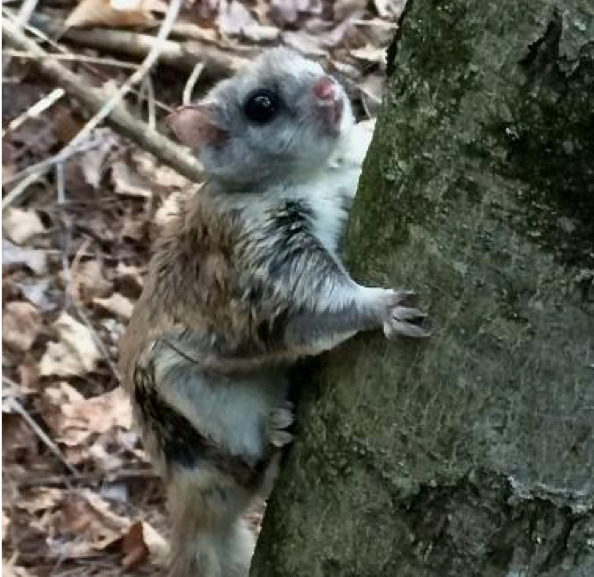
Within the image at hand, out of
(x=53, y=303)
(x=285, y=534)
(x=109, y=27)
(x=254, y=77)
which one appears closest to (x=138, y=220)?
(x=53, y=303)

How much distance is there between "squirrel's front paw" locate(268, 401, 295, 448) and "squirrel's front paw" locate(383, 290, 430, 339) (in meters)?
0.48

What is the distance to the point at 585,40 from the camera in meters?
1.77

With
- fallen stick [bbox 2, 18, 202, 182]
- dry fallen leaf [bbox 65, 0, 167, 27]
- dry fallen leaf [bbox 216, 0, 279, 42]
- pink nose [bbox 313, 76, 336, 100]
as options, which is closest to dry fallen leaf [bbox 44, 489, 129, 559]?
fallen stick [bbox 2, 18, 202, 182]

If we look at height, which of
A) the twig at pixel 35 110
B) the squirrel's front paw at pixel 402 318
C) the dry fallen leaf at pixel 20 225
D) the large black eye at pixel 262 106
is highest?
the squirrel's front paw at pixel 402 318

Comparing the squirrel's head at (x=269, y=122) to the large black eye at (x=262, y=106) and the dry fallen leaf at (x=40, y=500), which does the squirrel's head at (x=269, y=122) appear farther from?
the dry fallen leaf at (x=40, y=500)

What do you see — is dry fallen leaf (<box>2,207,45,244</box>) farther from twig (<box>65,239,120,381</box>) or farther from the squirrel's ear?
the squirrel's ear

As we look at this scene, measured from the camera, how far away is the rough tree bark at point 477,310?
1862mm

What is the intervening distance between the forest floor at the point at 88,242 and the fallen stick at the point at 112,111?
6cm

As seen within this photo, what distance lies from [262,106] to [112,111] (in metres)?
2.47

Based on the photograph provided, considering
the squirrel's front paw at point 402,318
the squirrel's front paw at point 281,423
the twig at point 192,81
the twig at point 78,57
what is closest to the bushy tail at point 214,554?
the squirrel's front paw at point 281,423

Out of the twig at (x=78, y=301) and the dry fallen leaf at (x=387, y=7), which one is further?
the dry fallen leaf at (x=387, y=7)

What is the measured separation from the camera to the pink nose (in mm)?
3043

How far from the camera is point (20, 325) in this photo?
5.22 metres

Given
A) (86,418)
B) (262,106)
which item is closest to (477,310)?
(262,106)
